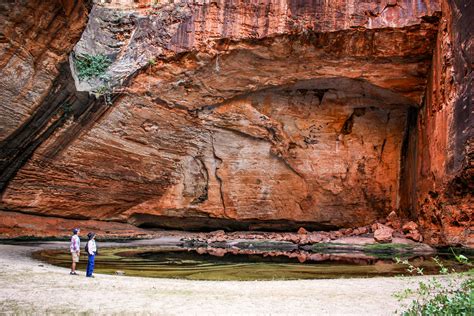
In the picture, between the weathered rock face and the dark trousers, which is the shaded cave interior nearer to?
the weathered rock face

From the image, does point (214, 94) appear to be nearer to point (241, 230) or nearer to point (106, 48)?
point (106, 48)

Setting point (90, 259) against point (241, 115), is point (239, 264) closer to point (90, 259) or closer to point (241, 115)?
point (90, 259)

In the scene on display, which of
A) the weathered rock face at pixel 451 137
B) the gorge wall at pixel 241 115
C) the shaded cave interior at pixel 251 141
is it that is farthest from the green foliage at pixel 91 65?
the weathered rock face at pixel 451 137

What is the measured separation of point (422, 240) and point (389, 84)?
192 inches

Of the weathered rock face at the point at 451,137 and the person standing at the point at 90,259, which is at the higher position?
the weathered rock face at the point at 451,137

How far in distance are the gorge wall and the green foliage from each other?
0.55 feet

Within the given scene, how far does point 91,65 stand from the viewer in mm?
14992

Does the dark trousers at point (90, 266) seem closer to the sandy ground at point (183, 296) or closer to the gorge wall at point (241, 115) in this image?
the sandy ground at point (183, 296)

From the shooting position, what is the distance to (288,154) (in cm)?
1778

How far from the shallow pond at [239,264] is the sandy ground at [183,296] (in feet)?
4.13

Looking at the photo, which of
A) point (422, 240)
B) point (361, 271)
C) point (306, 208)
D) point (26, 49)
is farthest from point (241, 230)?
point (26, 49)

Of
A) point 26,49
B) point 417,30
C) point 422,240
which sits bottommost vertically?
point 422,240

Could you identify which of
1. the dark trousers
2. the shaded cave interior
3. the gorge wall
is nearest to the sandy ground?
the dark trousers

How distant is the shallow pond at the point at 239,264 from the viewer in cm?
968
